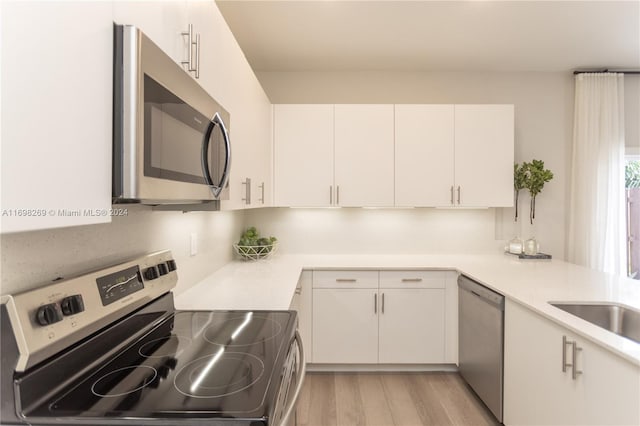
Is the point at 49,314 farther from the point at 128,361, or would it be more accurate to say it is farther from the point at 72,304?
the point at 128,361

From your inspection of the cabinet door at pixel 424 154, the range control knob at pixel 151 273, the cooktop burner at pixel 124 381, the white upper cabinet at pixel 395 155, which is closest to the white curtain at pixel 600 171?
the white upper cabinet at pixel 395 155

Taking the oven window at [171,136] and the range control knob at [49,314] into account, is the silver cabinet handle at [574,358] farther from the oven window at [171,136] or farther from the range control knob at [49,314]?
the range control knob at [49,314]

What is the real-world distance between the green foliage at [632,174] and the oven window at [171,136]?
13.0 ft

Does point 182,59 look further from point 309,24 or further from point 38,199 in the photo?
point 309,24

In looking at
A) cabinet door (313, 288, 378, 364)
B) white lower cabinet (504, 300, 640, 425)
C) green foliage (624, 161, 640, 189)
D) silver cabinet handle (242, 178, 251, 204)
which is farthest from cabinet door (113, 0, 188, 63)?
green foliage (624, 161, 640, 189)

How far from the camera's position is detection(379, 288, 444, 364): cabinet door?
2.76 m

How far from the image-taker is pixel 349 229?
3.30 metres

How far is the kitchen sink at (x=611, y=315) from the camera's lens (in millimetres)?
1656

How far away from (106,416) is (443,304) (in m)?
2.48

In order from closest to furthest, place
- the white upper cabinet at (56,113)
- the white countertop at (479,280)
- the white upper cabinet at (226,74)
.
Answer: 1. the white upper cabinet at (56,113)
2. the white upper cabinet at (226,74)
3. the white countertop at (479,280)

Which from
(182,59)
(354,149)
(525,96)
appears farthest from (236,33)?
(525,96)

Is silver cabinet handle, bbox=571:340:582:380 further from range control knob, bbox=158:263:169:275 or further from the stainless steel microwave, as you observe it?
range control knob, bbox=158:263:169:275

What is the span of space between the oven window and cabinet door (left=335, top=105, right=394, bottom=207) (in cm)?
183

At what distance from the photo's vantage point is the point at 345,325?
2766mm
